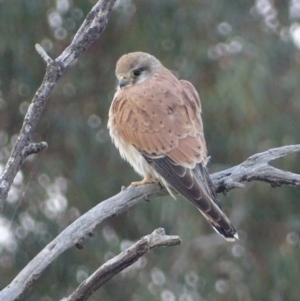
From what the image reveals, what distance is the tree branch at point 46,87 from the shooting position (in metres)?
2.65

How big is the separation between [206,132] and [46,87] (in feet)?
13.8

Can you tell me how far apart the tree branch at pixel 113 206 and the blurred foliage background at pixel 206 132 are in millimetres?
2874

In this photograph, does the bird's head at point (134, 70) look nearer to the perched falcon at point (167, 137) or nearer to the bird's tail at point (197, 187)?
the perched falcon at point (167, 137)

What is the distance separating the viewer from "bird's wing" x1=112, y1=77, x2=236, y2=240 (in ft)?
11.5

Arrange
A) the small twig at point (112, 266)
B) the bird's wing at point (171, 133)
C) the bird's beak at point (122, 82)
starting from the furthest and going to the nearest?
1. the bird's beak at point (122, 82)
2. the bird's wing at point (171, 133)
3. the small twig at point (112, 266)

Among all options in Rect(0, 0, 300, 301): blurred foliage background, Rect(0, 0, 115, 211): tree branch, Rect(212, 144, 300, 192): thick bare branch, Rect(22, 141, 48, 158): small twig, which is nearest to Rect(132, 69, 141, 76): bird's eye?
Rect(212, 144, 300, 192): thick bare branch

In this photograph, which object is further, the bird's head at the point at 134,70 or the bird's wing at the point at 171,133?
the bird's head at the point at 134,70

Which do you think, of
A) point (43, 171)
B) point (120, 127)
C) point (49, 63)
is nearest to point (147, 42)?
point (43, 171)

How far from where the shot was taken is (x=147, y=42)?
6809 millimetres

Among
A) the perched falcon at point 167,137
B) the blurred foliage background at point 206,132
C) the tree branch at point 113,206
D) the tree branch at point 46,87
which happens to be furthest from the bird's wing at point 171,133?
the blurred foliage background at point 206,132

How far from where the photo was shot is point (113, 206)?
3129 millimetres

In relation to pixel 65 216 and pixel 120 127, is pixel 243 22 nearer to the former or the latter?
pixel 65 216

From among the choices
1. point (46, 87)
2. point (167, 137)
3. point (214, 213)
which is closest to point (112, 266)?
point (46, 87)

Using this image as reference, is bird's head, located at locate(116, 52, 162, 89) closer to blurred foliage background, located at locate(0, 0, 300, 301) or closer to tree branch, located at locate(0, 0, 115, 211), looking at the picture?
tree branch, located at locate(0, 0, 115, 211)
